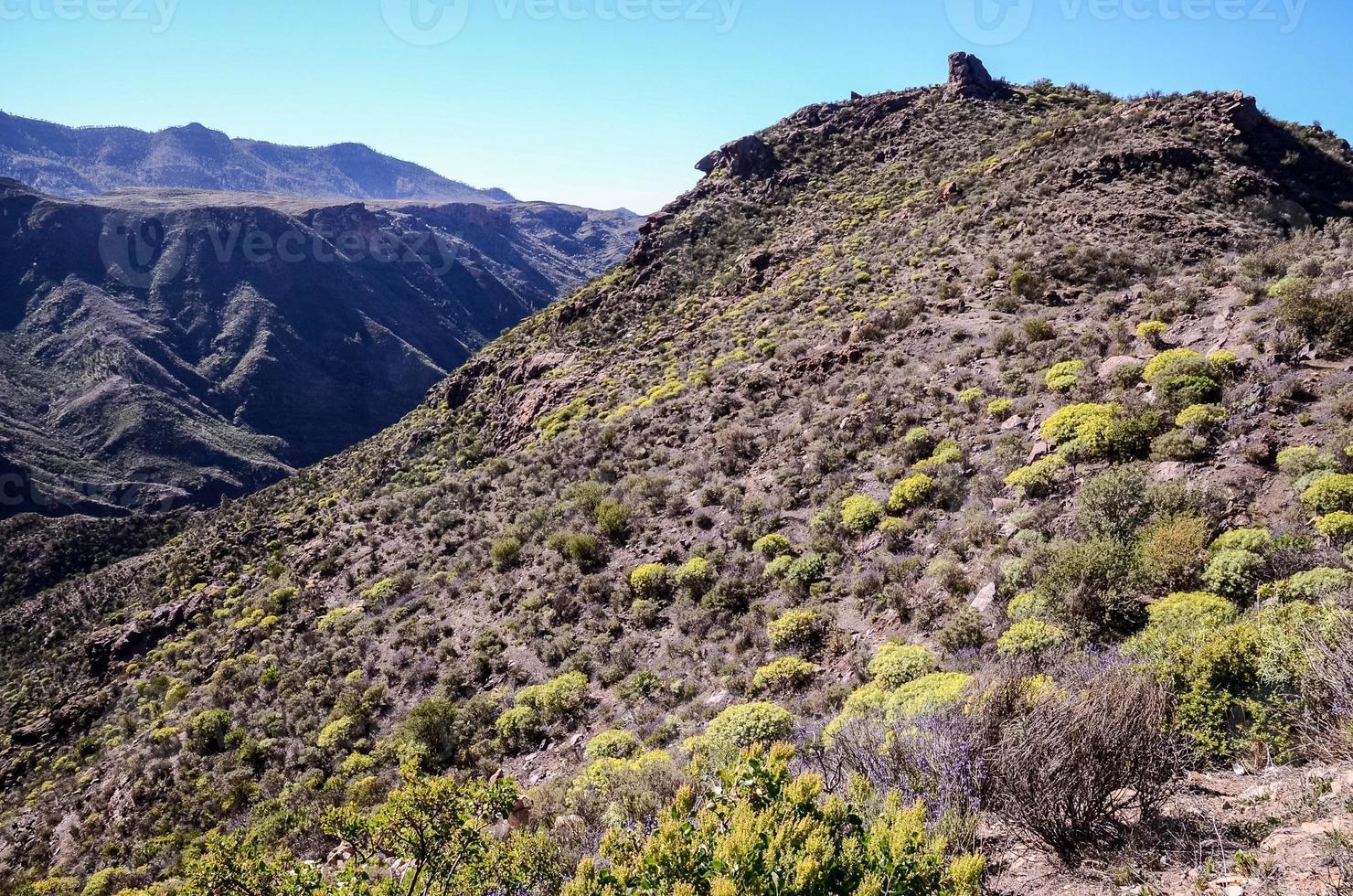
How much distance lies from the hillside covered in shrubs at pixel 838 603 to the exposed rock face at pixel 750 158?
14.2 meters

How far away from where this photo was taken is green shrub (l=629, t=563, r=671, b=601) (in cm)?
1276

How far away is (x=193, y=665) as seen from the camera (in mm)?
19922

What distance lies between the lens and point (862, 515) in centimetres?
1171

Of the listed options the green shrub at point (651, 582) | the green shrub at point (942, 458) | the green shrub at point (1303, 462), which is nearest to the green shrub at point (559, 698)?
the green shrub at point (651, 582)

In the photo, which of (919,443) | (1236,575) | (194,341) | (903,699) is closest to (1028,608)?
(1236,575)

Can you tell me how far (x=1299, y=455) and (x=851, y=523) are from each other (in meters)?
6.08

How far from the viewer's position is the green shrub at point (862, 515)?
11555 mm

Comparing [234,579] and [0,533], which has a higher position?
[234,579]

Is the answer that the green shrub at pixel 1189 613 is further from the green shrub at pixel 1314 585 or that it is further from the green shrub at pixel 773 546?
the green shrub at pixel 773 546

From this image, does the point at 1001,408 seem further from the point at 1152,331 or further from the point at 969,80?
the point at 969,80

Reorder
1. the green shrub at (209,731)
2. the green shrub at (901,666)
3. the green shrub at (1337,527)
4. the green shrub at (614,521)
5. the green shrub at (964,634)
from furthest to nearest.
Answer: the green shrub at (614,521) → the green shrub at (209,731) → the green shrub at (964,634) → the green shrub at (901,666) → the green shrub at (1337,527)

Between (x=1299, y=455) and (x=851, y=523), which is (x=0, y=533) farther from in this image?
(x=1299, y=455)

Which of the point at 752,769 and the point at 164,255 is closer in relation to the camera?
the point at 752,769

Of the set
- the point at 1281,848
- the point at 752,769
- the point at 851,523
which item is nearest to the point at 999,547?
the point at 851,523
